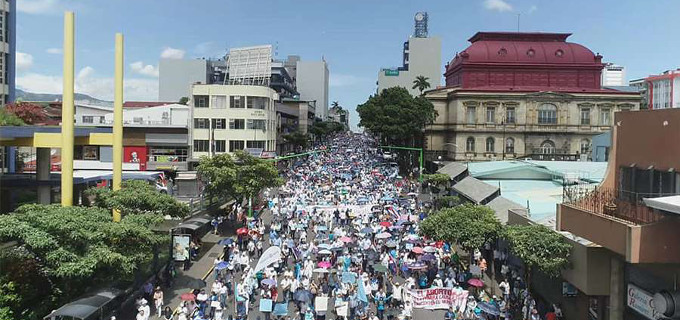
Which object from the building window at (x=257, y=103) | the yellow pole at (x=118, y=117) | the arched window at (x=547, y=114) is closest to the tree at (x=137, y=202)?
the yellow pole at (x=118, y=117)

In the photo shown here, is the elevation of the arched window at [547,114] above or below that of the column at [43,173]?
above

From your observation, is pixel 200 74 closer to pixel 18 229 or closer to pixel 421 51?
pixel 421 51

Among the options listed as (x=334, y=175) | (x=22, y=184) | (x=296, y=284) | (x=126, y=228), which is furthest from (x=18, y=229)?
(x=334, y=175)

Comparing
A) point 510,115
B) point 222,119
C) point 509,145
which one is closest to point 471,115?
point 510,115

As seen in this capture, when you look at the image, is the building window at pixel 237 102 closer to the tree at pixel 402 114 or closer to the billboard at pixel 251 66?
the billboard at pixel 251 66

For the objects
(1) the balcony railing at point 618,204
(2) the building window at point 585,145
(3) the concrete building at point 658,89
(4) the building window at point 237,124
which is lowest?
(1) the balcony railing at point 618,204
